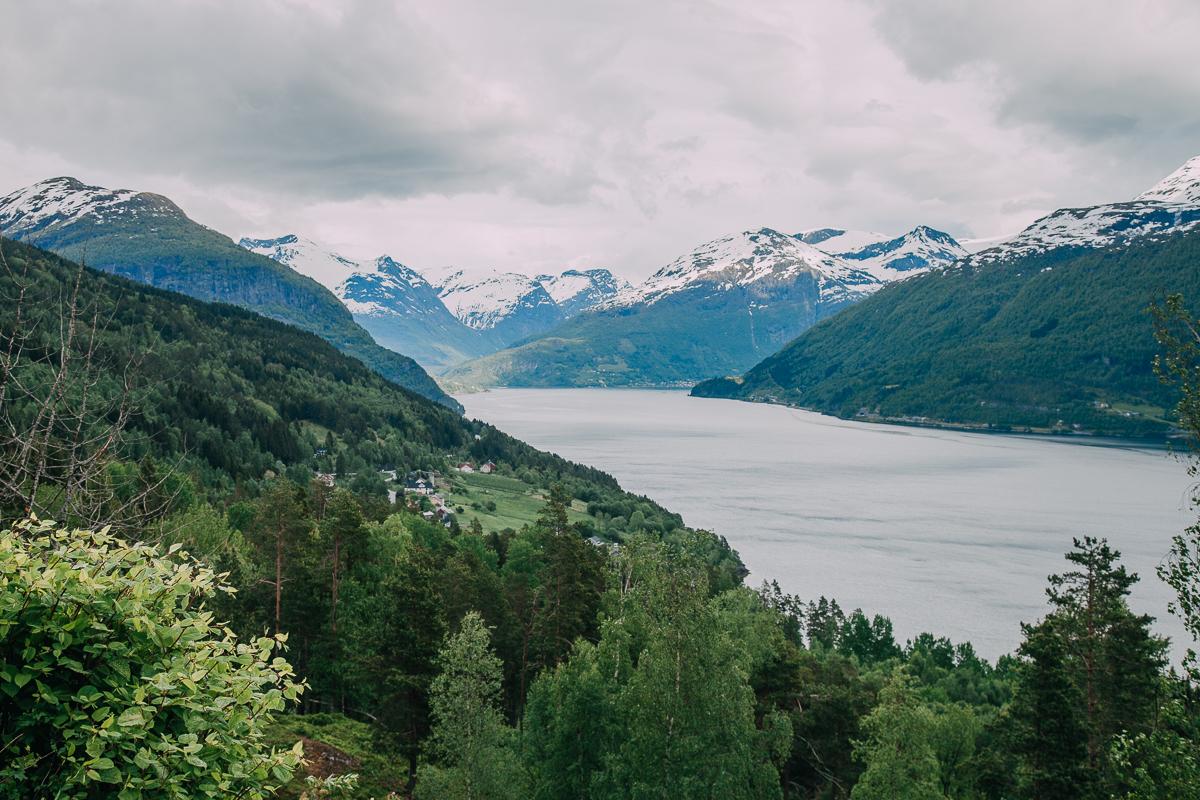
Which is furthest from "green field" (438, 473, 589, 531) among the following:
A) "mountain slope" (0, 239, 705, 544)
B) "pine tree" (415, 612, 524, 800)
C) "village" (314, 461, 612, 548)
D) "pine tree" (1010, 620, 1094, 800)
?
"pine tree" (1010, 620, 1094, 800)

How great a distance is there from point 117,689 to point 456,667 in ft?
72.5

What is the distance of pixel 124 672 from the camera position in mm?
5547

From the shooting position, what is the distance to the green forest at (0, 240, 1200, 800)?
18.2 feet

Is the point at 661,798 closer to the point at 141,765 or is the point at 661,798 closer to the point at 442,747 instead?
the point at 442,747

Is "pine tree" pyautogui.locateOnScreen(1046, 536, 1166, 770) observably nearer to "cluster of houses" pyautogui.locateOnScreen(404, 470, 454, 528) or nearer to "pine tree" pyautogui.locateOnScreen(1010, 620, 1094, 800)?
"pine tree" pyautogui.locateOnScreen(1010, 620, 1094, 800)

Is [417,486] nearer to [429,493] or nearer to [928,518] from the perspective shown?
[429,493]

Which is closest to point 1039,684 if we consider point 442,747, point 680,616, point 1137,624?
point 1137,624

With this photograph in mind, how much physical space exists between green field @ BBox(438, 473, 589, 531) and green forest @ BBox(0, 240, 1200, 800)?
35.1 m

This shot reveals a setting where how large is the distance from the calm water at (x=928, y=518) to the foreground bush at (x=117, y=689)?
58.3 m

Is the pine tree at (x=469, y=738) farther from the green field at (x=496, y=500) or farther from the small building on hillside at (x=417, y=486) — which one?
the small building on hillside at (x=417, y=486)

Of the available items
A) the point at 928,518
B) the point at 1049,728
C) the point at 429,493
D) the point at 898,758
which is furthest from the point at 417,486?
the point at 1049,728

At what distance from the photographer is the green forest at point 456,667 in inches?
219

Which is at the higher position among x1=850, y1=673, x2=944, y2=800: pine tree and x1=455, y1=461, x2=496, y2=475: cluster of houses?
x1=850, y1=673, x2=944, y2=800: pine tree

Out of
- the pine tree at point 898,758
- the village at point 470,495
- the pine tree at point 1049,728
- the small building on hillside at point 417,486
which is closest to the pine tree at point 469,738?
the pine tree at point 898,758
